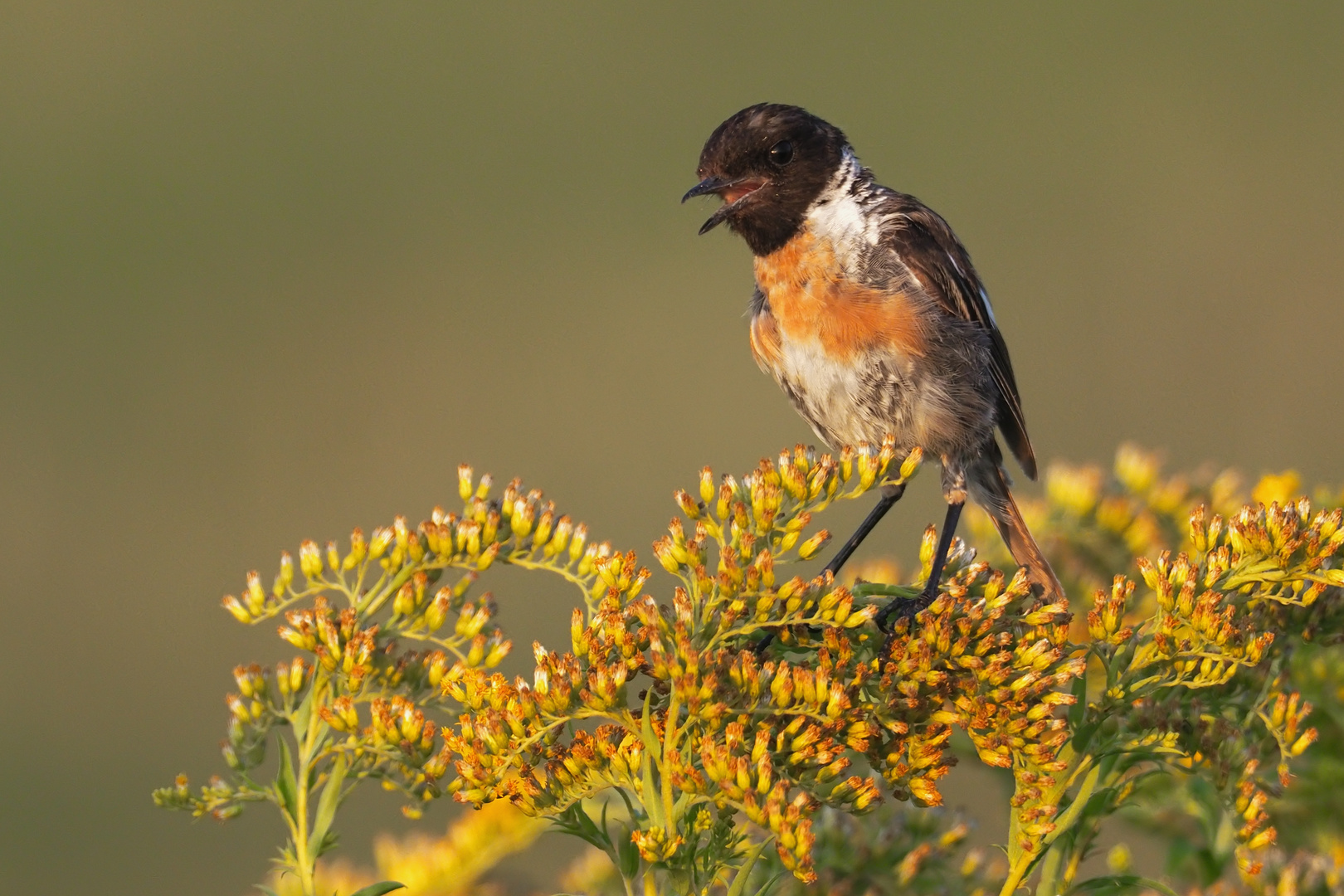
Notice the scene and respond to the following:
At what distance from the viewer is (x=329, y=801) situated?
2.50 meters

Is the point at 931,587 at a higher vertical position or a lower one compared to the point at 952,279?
lower

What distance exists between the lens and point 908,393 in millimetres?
4535

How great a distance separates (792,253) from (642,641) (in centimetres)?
250

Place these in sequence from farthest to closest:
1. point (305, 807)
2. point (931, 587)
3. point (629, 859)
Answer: point (931, 587) → point (305, 807) → point (629, 859)

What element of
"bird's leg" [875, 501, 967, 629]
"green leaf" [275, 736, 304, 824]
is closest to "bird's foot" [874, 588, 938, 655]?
"bird's leg" [875, 501, 967, 629]

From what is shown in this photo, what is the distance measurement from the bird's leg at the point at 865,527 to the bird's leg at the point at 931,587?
192 millimetres

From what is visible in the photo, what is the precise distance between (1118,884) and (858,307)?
2.48m

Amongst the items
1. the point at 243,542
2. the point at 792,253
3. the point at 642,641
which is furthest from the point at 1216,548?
the point at 243,542

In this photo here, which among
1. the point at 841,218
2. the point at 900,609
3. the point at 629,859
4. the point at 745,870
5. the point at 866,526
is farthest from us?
the point at 841,218

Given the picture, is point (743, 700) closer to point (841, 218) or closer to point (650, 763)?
point (650, 763)

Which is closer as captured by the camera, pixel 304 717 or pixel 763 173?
pixel 304 717

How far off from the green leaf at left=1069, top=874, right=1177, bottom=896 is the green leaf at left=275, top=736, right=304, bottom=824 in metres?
1.40

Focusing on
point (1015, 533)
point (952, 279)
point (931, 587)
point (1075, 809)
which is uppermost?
point (952, 279)

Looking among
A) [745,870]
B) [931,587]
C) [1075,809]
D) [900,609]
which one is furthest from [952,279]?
[745,870]
